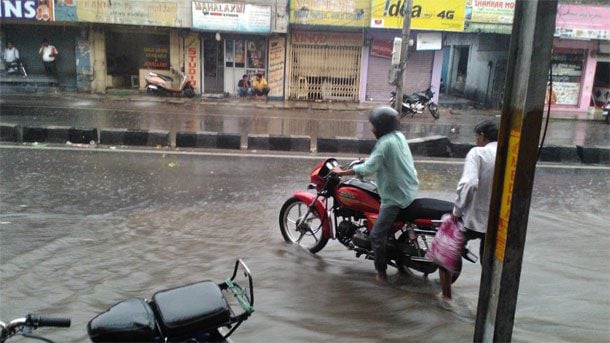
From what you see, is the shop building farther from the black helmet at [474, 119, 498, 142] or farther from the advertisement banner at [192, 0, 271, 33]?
the black helmet at [474, 119, 498, 142]

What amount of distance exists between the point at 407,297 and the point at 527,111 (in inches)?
95.6

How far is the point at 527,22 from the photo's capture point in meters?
2.44

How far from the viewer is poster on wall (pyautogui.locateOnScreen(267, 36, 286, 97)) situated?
2100cm

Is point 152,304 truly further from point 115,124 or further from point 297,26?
point 297,26

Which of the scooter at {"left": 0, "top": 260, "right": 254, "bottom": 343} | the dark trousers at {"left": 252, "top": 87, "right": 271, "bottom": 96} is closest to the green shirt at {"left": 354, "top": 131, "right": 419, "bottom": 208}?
the scooter at {"left": 0, "top": 260, "right": 254, "bottom": 343}

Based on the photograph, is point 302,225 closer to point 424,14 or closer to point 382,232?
point 382,232

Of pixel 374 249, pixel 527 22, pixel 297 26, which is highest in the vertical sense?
pixel 297 26

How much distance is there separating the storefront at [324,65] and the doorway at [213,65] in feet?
9.42

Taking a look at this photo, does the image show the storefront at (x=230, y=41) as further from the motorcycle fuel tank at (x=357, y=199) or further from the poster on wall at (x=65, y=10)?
the motorcycle fuel tank at (x=357, y=199)

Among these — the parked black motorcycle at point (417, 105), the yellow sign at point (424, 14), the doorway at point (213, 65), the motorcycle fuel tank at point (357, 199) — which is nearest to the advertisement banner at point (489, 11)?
the yellow sign at point (424, 14)

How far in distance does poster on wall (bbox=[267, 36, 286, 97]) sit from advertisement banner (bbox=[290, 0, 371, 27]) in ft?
3.82

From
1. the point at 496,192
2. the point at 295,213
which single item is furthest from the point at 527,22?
the point at 295,213

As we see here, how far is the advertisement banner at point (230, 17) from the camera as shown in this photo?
19781 mm

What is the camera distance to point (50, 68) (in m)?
21.4
